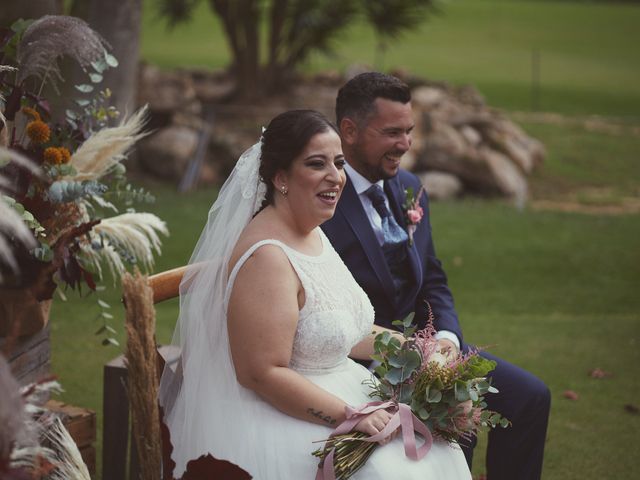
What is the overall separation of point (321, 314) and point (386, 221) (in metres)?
1.16

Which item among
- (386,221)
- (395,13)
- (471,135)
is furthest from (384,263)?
(395,13)

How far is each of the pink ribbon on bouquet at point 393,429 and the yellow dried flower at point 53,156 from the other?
1459 millimetres

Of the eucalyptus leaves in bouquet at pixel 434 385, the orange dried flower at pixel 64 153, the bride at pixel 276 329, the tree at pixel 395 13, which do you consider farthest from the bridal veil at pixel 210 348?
the tree at pixel 395 13

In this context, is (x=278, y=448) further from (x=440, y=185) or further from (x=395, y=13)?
(x=395, y=13)

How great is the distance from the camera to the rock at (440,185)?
38.2 ft

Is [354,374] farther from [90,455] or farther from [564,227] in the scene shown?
[564,227]

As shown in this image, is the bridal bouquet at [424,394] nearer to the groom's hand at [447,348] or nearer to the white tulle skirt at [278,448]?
the white tulle skirt at [278,448]

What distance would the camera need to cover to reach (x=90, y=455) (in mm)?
3971

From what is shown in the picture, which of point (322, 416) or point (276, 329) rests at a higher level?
point (276, 329)

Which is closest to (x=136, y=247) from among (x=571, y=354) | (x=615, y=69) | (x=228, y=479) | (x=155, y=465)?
(x=155, y=465)

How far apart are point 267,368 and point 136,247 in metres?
1.16

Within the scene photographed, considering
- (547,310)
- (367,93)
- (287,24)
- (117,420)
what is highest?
(367,93)

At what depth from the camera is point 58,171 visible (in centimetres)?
352

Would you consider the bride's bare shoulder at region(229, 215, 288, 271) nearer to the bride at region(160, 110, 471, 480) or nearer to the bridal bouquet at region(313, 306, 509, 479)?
the bride at region(160, 110, 471, 480)
